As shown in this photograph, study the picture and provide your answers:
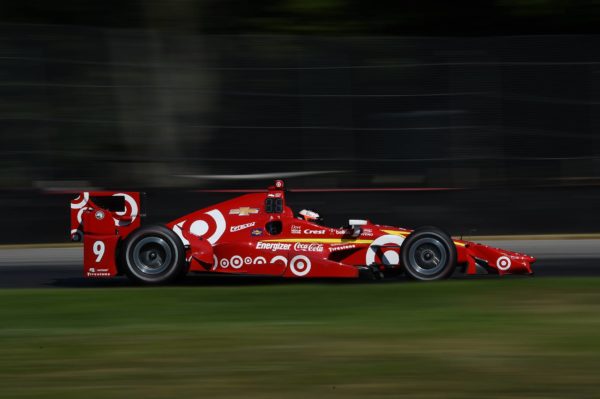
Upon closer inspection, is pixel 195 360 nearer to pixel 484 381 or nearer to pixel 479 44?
pixel 484 381

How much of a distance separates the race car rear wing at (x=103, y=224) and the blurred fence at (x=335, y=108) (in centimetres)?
459

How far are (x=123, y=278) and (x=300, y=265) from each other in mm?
2581

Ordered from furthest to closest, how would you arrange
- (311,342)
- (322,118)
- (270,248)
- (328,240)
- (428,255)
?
(322,118), (328,240), (270,248), (428,255), (311,342)

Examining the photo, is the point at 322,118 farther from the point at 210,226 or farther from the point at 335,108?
the point at 210,226

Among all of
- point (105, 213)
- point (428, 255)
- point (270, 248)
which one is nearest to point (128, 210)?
point (105, 213)

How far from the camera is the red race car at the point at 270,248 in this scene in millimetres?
11180

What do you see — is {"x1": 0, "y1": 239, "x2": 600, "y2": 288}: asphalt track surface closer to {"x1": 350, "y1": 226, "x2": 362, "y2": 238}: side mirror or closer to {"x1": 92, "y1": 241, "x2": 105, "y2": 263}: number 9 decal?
{"x1": 92, "y1": 241, "x2": 105, "y2": 263}: number 9 decal

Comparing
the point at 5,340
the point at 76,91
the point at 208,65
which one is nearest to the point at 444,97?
the point at 208,65

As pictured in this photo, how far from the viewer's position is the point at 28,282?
12367mm

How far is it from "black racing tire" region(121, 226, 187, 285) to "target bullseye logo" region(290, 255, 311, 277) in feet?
3.85

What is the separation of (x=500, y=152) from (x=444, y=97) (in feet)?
4.00

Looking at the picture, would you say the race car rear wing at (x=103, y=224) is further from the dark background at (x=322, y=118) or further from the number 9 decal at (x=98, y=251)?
the dark background at (x=322, y=118)

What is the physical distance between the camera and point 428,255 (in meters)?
11.2

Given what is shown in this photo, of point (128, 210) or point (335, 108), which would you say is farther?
point (335, 108)
